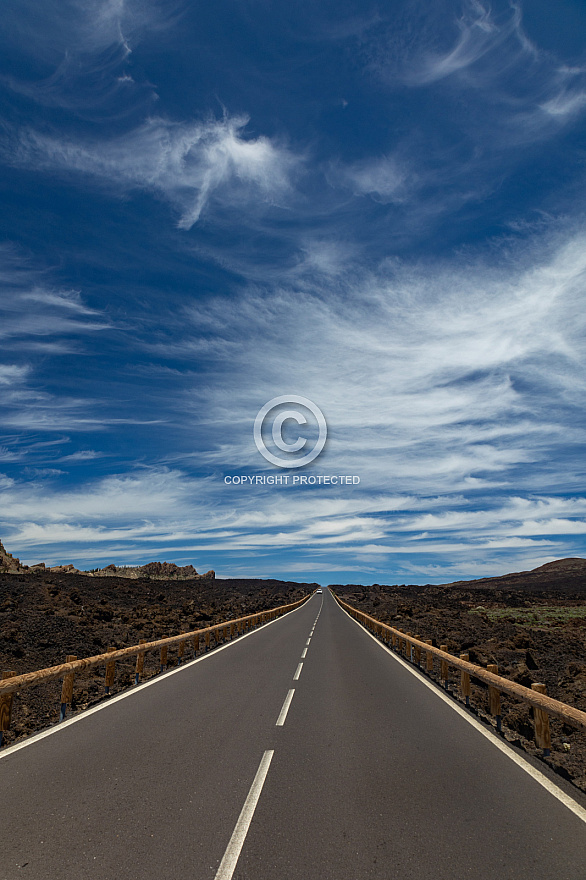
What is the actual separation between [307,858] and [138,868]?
4.18ft

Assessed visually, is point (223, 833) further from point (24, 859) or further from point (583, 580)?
point (583, 580)

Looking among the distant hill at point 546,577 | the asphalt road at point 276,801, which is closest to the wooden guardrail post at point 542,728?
the asphalt road at point 276,801

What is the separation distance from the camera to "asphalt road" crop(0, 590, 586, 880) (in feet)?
13.6

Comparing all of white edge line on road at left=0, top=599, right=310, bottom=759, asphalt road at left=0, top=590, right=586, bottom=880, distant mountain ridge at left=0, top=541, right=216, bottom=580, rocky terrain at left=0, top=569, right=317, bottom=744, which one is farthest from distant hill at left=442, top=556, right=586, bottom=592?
asphalt road at left=0, top=590, right=586, bottom=880

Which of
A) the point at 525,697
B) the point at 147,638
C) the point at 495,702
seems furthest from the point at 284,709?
the point at 147,638

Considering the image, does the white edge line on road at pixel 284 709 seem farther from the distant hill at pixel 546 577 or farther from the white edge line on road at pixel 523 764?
the distant hill at pixel 546 577

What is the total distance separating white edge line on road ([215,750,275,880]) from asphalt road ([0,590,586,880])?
2 cm

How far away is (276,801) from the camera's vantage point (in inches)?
211

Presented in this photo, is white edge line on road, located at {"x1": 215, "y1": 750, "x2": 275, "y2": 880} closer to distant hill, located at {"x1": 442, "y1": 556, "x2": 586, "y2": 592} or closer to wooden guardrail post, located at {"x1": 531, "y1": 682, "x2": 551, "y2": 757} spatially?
wooden guardrail post, located at {"x1": 531, "y1": 682, "x2": 551, "y2": 757}

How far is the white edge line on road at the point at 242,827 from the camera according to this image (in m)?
4.02

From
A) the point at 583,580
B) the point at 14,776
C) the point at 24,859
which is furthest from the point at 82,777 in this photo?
the point at 583,580

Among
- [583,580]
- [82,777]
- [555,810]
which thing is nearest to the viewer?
[555,810]

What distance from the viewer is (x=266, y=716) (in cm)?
904

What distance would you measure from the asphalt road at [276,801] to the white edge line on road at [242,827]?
0.7 inches
